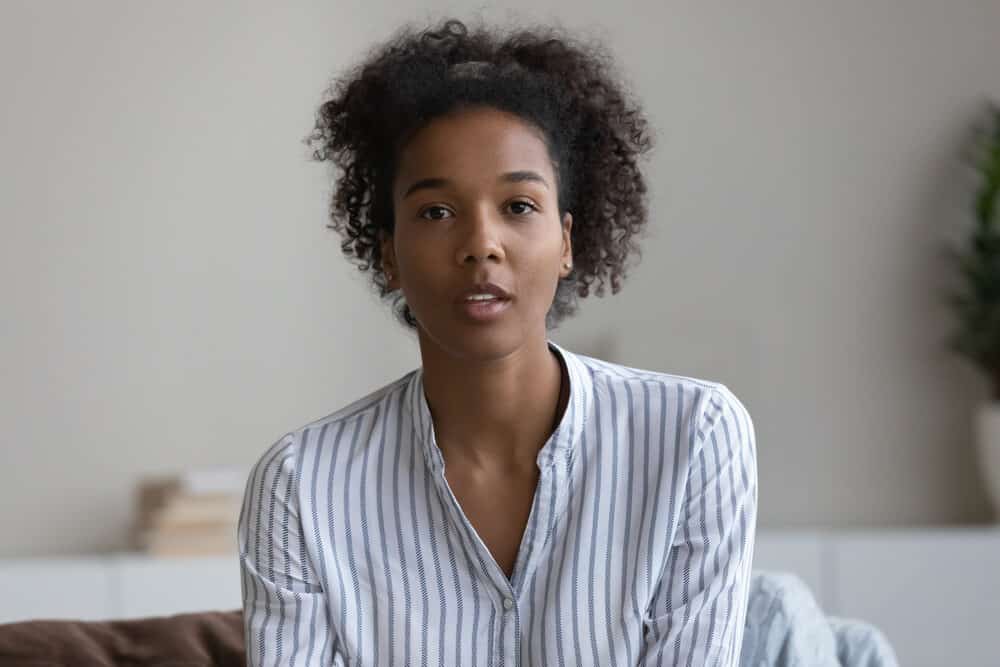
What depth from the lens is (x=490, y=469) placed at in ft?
5.66

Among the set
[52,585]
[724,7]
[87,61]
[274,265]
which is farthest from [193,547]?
[724,7]

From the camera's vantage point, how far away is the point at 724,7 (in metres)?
4.25

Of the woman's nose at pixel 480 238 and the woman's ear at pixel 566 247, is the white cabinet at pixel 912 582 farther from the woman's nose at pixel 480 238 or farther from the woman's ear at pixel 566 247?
the woman's nose at pixel 480 238

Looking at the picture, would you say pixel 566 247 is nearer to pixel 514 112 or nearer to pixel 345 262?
pixel 514 112

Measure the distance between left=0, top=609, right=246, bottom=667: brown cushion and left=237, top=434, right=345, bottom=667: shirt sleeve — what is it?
1.20 feet

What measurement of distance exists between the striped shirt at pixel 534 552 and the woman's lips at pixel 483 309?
0.54ft

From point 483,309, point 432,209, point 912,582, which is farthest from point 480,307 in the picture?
point 912,582

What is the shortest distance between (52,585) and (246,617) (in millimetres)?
2094

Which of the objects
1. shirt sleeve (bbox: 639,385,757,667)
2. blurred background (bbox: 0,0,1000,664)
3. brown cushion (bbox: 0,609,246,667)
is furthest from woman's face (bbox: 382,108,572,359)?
blurred background (bbox: 0,0,1000,664)

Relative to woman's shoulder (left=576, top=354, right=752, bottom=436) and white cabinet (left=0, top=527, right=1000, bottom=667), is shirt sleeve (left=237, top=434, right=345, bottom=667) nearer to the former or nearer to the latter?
woman's shoulder (left=576, top=354, right=752, bottom=436)

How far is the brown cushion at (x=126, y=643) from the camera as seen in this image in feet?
6.46

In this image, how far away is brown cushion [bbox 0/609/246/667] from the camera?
197cm

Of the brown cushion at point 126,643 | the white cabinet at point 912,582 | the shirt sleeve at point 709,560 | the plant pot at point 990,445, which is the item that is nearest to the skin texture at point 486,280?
the shirt sleeve at point 709,560

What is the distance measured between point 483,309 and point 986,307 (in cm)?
287
